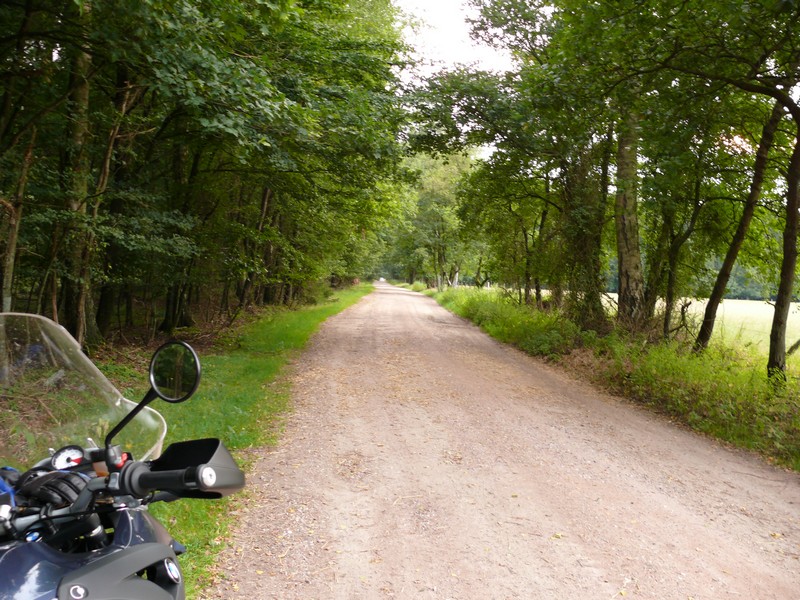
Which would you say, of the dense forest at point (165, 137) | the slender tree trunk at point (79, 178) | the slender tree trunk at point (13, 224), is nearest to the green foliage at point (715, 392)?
the dense forest at point (165, 137)

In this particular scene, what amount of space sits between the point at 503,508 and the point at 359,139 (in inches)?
331

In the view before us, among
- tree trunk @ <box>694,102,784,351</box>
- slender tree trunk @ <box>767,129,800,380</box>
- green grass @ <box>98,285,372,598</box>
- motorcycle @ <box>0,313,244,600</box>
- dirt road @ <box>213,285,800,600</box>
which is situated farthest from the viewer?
tree trunk @ <box>694,102,784,351</box>

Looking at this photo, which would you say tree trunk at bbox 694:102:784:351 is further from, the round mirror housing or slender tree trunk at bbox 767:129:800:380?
the round mirror housing

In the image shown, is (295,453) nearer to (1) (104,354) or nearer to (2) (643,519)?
(2) (643,519)

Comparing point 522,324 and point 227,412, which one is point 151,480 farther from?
point 522,324

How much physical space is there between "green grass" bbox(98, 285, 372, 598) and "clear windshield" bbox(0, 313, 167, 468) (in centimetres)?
172

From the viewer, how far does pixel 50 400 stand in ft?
8.50

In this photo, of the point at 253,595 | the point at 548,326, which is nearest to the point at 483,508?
the point at 253,595

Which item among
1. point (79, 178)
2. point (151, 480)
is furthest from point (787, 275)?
point (79, 178)

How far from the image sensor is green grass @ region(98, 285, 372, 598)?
4523 mm

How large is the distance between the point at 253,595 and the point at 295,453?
3097 millimetres

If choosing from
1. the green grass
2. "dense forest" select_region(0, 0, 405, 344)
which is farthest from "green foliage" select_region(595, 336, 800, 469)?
"dense forest" select_region(0, 0, 405, 344)

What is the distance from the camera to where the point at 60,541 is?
6.15 ft

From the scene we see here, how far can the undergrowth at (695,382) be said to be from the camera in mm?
8227
